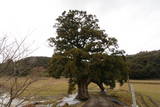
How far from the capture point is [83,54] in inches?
842

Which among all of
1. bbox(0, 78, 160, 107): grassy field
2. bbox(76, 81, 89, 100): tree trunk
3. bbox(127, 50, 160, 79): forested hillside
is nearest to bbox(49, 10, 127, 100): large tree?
bbox(76, 81, 89, 100): tree trunk

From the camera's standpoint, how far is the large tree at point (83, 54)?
2202 centimetres

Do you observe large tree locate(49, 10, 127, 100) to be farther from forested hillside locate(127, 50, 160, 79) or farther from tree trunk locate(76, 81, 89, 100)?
forested hillside locate(127, 50, 160, 79)

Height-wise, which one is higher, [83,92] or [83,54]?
[83,54]

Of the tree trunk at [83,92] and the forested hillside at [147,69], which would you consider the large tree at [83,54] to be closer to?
the tree trunk at [83,92]

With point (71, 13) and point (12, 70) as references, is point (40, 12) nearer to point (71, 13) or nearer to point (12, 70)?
point (12, 70)

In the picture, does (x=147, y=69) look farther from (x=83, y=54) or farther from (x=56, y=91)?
(x=83, y=54)

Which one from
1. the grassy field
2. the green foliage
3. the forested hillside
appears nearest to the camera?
the grassy field

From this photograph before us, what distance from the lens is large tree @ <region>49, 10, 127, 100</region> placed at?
22.0 m

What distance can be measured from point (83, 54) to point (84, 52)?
33cm

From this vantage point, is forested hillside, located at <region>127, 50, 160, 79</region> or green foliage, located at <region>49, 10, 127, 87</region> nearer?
green foliage, located at <region>49, 10, 127, 87</region>

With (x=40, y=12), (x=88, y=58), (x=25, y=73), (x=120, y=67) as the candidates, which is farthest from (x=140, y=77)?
(x=25, y=73)

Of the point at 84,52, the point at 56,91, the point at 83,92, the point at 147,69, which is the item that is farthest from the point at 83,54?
the point at 147,69

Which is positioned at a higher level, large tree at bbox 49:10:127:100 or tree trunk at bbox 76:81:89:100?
large tree at bbox 49:10:127:100
